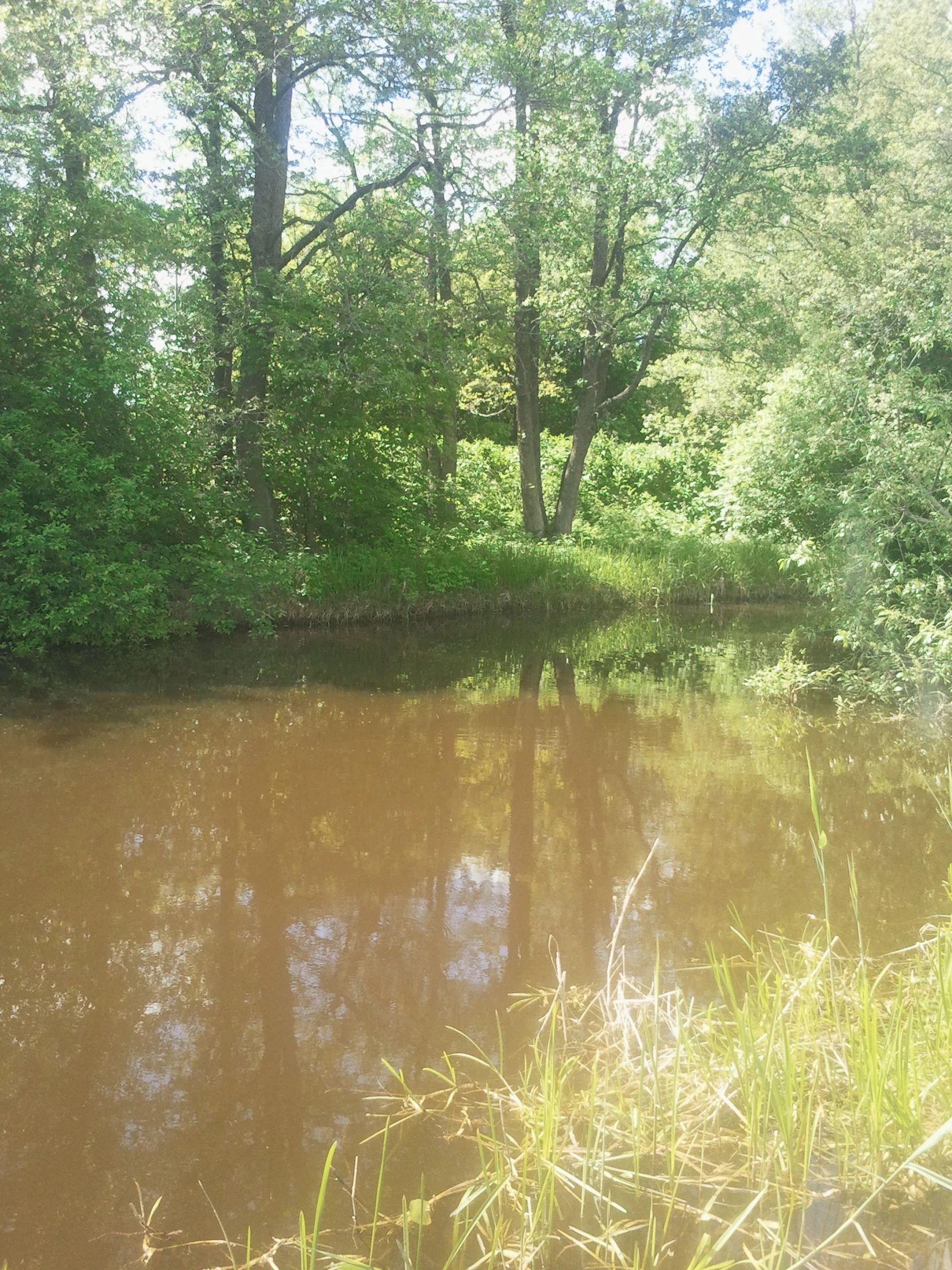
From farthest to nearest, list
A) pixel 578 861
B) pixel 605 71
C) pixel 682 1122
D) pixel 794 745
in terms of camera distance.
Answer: pixel 605 71 → pixel 794 745 → pixel 578 861 → pixel 682 1122

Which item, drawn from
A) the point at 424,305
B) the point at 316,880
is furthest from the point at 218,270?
the point at 316,880

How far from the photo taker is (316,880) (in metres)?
4.42

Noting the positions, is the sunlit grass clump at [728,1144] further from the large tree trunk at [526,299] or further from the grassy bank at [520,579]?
the large tree trunk at [526,299]

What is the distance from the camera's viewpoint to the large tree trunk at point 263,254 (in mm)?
12000

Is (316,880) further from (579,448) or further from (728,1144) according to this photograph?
(579,448)

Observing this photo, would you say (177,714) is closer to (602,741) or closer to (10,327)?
(602,741)

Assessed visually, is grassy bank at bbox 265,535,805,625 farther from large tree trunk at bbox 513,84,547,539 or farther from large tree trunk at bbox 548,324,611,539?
large tree trunk at bbox 513,84,547,539

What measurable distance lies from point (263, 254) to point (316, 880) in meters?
10.5

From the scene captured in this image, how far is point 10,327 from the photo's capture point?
9.75 metres

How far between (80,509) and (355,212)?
235 inches

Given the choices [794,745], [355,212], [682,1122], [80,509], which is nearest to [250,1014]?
[682,1122]

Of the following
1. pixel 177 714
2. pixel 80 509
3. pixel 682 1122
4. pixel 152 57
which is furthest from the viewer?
pixel 152 57

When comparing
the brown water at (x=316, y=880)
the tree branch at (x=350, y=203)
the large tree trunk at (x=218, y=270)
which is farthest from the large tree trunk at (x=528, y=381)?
the brown water at (x=316, y=880)

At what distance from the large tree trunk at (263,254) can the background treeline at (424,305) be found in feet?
0.18
